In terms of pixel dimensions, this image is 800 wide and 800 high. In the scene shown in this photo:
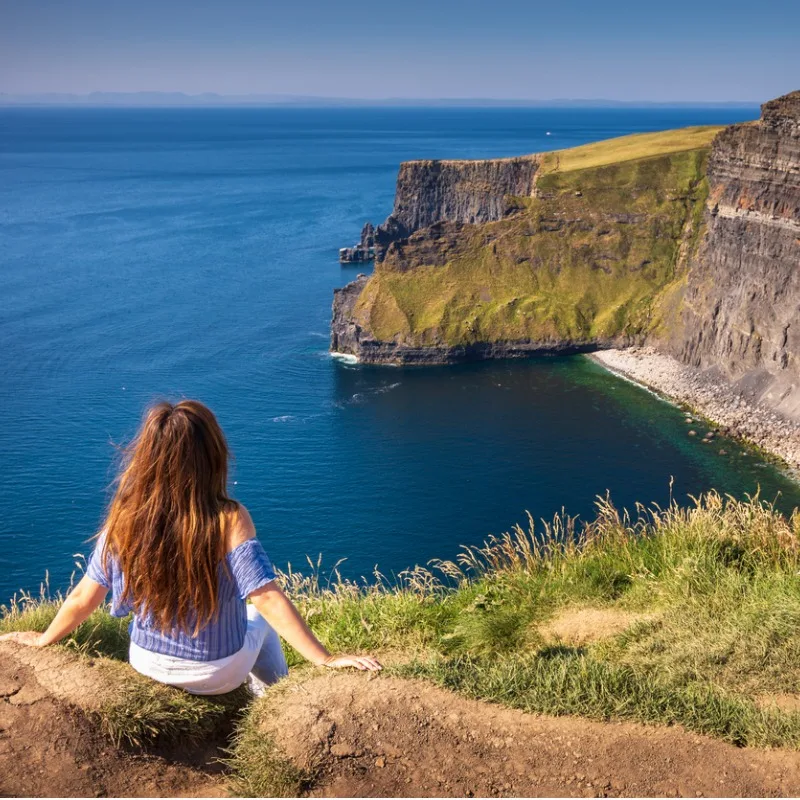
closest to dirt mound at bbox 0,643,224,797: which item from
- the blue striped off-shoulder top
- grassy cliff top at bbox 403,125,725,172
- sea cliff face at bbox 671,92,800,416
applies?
the blue striped off-shoulder top

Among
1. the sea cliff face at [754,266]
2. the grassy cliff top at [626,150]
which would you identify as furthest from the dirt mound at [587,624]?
the grassy cliff top at [626,150]

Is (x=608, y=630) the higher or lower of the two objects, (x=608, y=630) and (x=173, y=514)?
the lower

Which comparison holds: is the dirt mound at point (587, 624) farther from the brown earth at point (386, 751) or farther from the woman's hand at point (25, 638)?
the woman's hand at point (25, 638)

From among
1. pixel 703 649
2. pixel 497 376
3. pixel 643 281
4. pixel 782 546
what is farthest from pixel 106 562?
pixel 643 281

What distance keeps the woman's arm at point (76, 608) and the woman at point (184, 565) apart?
1cm

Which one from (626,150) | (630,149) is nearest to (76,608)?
(630,149)

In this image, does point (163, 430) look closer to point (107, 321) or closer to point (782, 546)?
point (782, 546)

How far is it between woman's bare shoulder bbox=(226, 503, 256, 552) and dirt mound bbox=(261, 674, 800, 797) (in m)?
1.68

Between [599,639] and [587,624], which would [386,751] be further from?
[587,624]

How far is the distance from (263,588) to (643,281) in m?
104

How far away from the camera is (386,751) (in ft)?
23.1

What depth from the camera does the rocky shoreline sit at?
70.4m

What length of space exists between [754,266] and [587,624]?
8032 cm

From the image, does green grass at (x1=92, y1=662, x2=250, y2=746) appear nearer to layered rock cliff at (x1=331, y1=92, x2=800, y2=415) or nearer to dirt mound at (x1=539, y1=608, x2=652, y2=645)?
dirt mound at (x1=539, y1=608, x2=652, y2=645)
